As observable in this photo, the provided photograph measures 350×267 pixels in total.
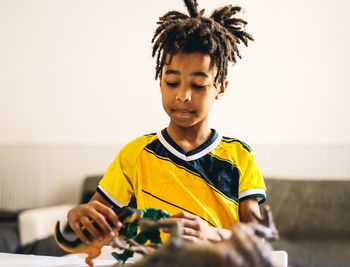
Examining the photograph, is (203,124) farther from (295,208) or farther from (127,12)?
(127,12)

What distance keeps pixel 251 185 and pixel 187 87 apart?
0.89 ft

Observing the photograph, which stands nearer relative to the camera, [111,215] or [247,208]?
[111,215]

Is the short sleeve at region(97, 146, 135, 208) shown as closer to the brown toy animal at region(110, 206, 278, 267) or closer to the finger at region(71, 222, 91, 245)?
the finger at region(71, 222, 91, 245)

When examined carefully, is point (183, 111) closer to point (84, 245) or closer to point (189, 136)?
point (189, 136)

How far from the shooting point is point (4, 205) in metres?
3.34

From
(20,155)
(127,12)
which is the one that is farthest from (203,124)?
(20,155)

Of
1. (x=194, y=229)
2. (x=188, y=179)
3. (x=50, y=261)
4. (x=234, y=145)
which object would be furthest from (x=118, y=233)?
(x=234, y=145)

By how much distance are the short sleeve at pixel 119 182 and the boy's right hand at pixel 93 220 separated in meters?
0.24

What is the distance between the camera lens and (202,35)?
921 mm

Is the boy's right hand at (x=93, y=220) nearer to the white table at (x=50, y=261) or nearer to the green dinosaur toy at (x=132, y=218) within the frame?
the green dinosaur toy at (x=132, y=218)

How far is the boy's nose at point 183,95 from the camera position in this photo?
86 cm

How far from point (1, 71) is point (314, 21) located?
8.60ft

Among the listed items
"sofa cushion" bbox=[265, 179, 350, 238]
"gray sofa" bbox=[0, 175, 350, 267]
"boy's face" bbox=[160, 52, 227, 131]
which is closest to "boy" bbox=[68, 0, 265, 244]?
"boy's face" bbox=[160, 52, 227, 131]

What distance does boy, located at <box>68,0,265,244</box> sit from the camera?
898mm
